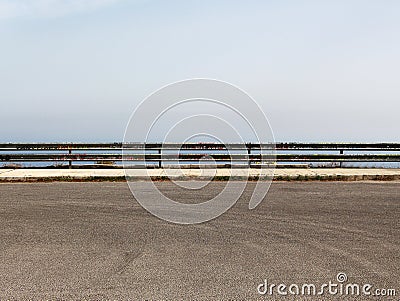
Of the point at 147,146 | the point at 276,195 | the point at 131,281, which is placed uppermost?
the point at 147,146

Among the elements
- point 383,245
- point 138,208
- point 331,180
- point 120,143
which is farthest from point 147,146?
point 383,245

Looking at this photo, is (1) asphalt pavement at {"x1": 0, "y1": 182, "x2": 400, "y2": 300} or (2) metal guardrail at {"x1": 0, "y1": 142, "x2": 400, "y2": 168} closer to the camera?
(1) asphalt pavement at {"x1": 0, "y1": 182, "x2": 400, "y2": 300}

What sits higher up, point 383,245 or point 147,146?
point 147,146

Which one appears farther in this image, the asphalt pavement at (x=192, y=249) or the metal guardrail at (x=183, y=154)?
the metal guardrail at (x=183, y=154)

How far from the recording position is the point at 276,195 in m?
11.9

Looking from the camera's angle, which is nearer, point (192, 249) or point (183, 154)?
point (192, 249)

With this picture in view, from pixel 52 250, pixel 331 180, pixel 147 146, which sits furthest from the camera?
pixel 147 146

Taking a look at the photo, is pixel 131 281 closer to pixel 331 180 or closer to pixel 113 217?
pixel 113 217

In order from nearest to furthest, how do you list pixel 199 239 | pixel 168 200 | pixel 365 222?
pixel 199 239 → pixel 365 222 → pixel 168 200

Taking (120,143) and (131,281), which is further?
(120,143)

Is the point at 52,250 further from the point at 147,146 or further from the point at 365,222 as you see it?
the point at 147,146

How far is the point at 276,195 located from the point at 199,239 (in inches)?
201

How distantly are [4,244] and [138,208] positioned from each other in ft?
11.5

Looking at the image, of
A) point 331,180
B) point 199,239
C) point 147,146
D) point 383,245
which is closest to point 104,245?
point 199,239
